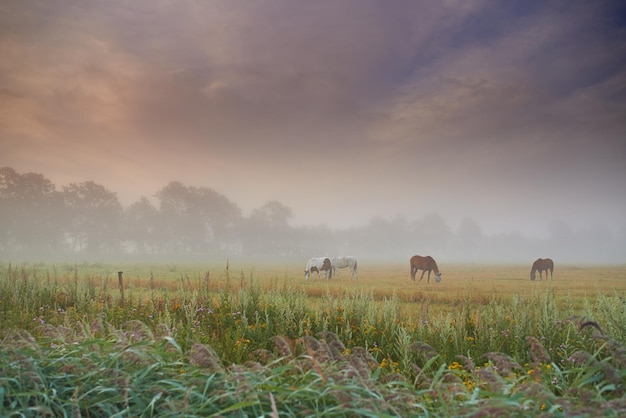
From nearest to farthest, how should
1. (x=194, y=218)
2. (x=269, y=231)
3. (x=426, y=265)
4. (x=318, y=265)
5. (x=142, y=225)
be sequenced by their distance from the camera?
1. (x=426, y=265)
2. (x=318, y=265)
3. (x=142, y=225)
4. (x=194, y=218)
5. (x=269, y=231)

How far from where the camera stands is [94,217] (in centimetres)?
6919

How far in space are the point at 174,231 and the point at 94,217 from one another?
14097mm

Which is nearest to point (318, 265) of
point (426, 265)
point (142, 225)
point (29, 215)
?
point (426, 265)

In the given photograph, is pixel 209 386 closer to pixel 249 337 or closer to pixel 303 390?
pixel 303 390

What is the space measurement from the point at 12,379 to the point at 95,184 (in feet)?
235

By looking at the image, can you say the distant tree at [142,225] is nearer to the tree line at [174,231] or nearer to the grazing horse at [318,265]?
the tree line at [174,231]

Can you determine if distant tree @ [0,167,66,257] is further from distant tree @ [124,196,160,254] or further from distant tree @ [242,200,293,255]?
distant tree @ [242,200,293,255]

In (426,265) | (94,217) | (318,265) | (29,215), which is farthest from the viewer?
(94,217)

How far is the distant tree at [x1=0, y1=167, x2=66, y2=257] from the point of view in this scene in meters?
58.8

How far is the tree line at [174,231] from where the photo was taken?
201 feet

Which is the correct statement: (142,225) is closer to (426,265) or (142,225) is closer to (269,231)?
(269,231)

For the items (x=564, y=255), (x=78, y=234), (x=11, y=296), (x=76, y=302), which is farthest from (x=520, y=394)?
(x=564, y=255)

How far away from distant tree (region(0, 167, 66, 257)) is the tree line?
0.11 meters

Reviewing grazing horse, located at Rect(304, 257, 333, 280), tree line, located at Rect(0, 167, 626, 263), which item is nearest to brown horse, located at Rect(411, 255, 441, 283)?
grazing horse, located at Rect(304, 257, 333, 280)
